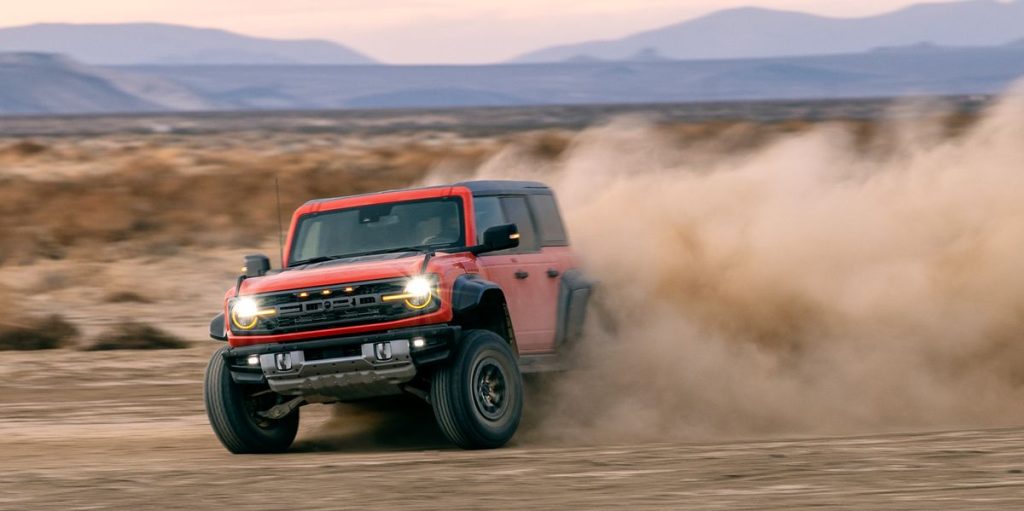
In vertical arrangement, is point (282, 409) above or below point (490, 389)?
below

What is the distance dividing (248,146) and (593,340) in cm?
6853

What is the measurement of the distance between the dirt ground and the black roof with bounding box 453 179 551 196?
74.2 inches

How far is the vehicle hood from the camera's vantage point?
32.9 feet

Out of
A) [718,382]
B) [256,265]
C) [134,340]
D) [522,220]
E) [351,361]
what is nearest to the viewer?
[351,361]

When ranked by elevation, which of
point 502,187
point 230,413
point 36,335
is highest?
point 502,187

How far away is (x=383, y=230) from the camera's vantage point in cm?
1109

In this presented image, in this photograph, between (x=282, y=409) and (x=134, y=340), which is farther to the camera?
(x=134, y=340)

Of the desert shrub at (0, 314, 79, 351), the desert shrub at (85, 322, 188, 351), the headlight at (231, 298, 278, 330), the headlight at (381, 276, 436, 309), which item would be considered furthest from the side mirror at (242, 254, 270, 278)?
the desert shrub at (0, 314, 79, 351)

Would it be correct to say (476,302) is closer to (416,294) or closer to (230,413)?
(416,294)

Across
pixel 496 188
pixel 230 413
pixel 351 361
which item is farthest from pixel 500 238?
pixel 230 413

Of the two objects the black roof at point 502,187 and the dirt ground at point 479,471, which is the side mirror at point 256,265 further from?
the black roof at point 502,187

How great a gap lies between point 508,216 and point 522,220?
0.19 meters

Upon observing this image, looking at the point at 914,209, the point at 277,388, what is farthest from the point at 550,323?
the point at 914,209

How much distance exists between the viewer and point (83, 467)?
977cm
